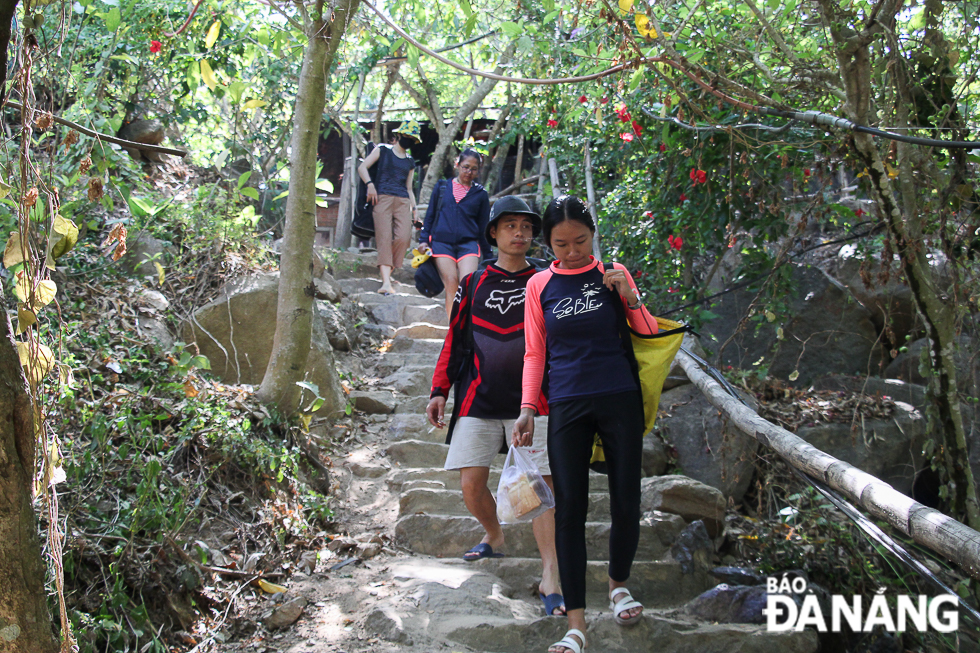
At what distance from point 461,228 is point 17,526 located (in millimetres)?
4318

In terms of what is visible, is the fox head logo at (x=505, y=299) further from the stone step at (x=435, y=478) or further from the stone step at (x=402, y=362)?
the stone step at (x=402, y=362)

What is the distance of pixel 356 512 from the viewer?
4.21 m

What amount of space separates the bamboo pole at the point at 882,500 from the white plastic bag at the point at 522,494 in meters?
1.01

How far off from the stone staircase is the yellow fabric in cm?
79

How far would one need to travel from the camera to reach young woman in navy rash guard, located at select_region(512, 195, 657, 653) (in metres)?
2.61

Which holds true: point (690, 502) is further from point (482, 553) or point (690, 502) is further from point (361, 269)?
point (361, 269)

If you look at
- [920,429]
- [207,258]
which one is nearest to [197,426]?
[207,258]

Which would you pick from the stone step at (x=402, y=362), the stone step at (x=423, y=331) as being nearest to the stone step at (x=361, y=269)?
the stone step at (x=423, y=331)

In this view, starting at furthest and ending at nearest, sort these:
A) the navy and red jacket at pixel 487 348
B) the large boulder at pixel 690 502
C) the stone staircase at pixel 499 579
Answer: the large boulder at pixel 690 502 < the navy and red jacket at pixel 487 348 < the stone staircase at pixel 499 579

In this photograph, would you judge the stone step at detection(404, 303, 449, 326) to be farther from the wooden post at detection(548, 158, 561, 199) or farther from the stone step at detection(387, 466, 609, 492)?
the stone step at detection(387, 466, 609, 492)

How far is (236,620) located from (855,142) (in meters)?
3.25

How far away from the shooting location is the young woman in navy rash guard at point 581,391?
2613 millimetres

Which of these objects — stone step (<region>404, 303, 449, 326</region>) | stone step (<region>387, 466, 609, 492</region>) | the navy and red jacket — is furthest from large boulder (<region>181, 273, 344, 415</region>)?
stone step (<region>404, 303, 449, 326</region>)

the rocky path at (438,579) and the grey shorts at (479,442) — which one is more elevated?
the grey shorts at (479,442)
